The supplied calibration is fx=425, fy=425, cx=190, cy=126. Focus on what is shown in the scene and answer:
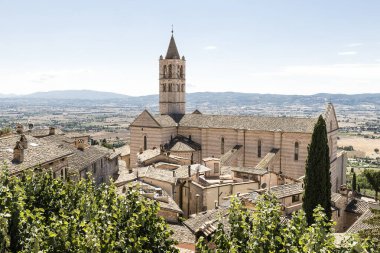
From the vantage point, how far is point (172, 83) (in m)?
66.1

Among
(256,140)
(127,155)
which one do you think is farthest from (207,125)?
(127,155)

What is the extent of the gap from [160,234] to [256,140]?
41.6m

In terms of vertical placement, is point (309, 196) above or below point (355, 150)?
above

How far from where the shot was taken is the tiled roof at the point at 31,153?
27.0 m

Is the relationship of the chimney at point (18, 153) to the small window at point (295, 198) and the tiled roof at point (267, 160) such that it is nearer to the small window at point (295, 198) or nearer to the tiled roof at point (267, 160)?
the small window at point (295, 198)

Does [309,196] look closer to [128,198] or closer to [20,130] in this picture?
[128,198]

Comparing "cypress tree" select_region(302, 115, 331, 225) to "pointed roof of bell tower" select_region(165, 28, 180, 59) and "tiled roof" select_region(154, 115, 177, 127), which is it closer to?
"tiled roof" select_region(154, 115, 177, 127)

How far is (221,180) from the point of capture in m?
40.9

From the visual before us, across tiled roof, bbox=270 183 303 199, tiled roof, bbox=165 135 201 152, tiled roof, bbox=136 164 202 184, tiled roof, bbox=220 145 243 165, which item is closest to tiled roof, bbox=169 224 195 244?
tiled roof, bbox=270 183 303 199

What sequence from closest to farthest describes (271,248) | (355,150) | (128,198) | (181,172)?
(271,248) → (128,198) → (181,172) → (355,150)

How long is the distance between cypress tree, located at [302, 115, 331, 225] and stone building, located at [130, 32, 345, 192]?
1387 centimetres

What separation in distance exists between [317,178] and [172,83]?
120 feet

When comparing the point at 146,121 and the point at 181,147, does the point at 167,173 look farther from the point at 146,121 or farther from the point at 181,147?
the point at 146,121

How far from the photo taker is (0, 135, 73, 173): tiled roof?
1063 inches
